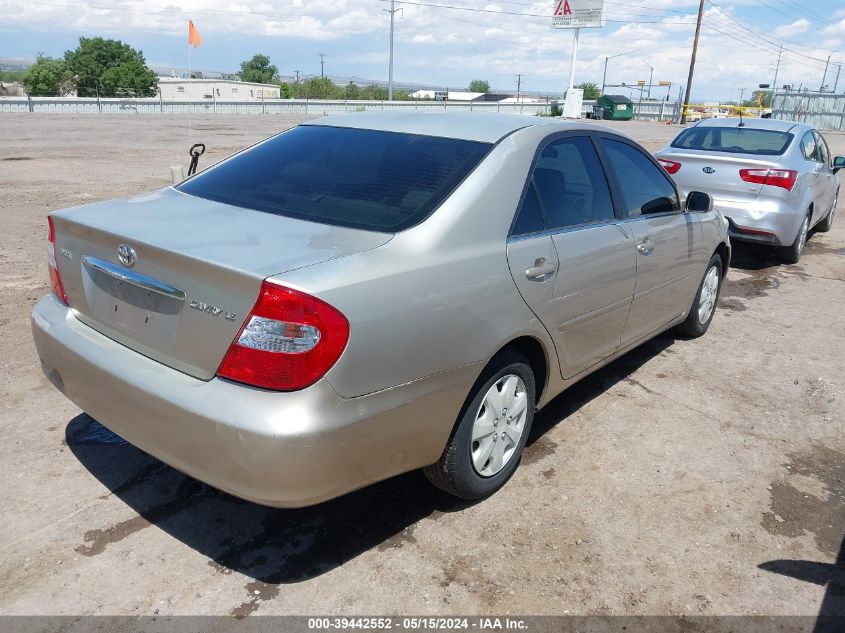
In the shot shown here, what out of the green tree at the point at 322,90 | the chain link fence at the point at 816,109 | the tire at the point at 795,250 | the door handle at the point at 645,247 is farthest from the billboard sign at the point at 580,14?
the green tree at the point at 322,90

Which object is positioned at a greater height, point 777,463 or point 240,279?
point 240,279

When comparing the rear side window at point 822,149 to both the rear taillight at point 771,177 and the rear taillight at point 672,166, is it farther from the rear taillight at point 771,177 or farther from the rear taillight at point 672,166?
the rear taillight at point 672,166

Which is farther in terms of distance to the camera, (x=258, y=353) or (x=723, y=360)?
(x=723, y=360)

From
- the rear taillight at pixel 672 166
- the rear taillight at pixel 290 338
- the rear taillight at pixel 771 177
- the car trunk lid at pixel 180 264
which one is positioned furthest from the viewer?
the rear taillight at pixel 672 166

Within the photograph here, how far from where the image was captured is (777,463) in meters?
3.70

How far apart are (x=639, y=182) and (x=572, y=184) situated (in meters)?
0.88

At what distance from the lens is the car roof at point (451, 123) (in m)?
3.33

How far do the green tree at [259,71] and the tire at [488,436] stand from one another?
13678 centimetres

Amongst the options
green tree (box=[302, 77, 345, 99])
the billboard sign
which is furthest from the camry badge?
green tree (box=[302, 77, 345, 99])

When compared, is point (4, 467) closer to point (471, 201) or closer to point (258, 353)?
point (258, 353)

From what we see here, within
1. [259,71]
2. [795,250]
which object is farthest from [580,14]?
[259,71]

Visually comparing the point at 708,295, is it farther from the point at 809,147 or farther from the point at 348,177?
the point at 809,147

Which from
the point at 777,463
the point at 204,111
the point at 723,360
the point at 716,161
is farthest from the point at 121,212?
the point at 204,111

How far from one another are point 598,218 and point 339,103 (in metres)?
41.3
